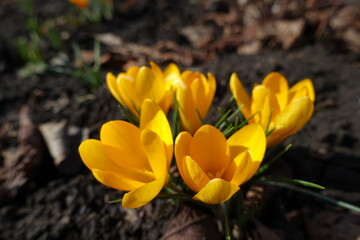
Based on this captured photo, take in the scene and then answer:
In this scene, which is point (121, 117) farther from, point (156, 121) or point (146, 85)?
point (156, 121)

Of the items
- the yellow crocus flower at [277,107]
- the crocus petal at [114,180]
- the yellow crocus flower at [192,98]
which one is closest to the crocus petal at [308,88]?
the yellow crocus flower at [277,107]

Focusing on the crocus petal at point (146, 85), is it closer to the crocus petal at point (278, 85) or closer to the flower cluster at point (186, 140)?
the flower cluster at point (186, 140)

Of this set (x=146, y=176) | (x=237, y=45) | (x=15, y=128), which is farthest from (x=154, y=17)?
(x=146, y=176)

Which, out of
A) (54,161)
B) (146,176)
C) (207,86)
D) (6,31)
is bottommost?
(54,161)

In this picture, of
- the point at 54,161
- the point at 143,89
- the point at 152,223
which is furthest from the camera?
the point at 54,161

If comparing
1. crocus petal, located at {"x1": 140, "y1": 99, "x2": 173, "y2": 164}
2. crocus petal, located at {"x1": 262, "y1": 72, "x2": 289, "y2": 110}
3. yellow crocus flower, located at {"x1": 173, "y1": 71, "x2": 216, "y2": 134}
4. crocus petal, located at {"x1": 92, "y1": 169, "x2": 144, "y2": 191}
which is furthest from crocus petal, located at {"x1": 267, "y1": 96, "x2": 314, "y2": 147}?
crocus petal, located at {"x1": 92, "y1": 169, "x2": 144, "y2": 191}

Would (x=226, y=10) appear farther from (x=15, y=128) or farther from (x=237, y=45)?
(x=15, y=128)
